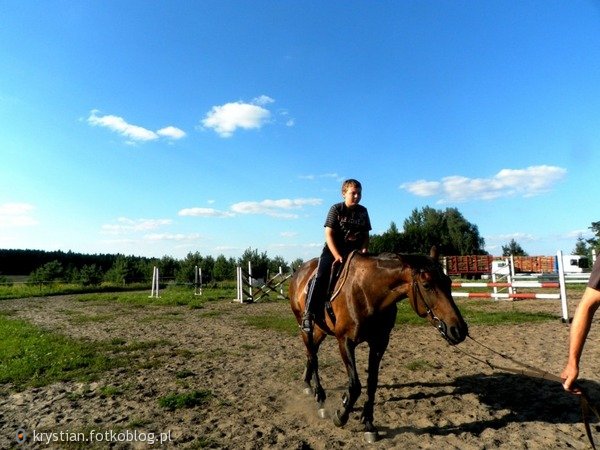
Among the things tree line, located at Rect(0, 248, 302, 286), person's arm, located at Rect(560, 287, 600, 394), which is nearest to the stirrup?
person's arm, located at Rect(560, 287, 600, 394)

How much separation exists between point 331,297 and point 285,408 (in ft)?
5.91

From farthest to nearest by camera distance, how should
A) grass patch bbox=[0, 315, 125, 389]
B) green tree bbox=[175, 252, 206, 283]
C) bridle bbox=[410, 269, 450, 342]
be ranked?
green tree bbox=[175, 252, 206, 283] → grass patch bbox=[0, 315, 125, 389] → bridle bbox=[410, 269, 450, 342]

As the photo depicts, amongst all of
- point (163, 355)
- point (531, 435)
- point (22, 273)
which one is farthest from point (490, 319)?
point (22, 273)

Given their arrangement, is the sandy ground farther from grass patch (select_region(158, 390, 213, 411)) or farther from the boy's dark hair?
the boy's dark hair

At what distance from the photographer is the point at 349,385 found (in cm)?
451

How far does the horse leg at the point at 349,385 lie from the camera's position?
4445mm

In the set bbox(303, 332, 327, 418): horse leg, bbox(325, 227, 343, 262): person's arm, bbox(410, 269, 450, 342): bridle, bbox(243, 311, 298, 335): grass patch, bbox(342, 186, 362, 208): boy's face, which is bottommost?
bbox(243, 311, 298, 335): grass patch

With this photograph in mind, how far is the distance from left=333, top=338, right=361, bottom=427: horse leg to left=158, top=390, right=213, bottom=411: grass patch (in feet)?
7.06

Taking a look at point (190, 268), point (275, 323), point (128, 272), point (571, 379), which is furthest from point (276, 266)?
point (571, 379)

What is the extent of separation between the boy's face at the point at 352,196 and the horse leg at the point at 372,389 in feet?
6.13

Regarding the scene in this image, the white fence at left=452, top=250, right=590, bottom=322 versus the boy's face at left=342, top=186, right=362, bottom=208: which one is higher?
the boy's face at left=342, top=186, right=362, bottom=208

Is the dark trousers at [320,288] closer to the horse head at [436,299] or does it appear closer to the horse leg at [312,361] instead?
the horse leg at [312,361]

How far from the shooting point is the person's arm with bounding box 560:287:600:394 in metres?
2.25

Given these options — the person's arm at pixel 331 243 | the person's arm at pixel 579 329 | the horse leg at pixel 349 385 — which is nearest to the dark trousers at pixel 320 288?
the person's arm at pixel 331 243
